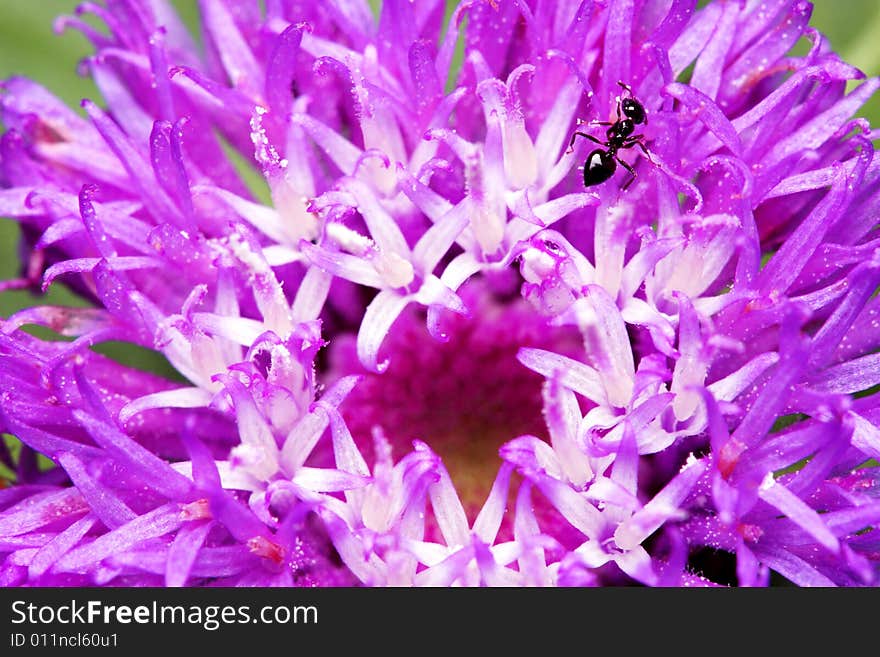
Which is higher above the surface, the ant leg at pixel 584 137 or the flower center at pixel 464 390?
the ant leg at pixel 584 137

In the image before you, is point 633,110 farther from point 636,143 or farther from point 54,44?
point 54,44

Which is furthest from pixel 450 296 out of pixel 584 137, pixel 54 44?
pixel 54 44

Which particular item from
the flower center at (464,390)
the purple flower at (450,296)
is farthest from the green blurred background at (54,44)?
the flower center at (464,390)

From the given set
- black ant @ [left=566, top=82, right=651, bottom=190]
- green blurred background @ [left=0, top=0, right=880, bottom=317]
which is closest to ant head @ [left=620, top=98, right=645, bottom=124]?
black ant @ [left=566, top=82, right=651, bottom=190]

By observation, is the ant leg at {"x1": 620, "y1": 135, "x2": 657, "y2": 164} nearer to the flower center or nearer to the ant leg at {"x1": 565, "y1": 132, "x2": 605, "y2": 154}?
the ant leg at {"x1": 565, "y1": 132, "x2": 605, "y2": 154}

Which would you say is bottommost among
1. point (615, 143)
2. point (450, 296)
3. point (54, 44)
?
point (450, 296)

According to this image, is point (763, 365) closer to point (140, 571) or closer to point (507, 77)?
point (507, 77)

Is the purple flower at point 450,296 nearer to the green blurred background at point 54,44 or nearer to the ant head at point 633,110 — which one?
the ant head at point 633,110
